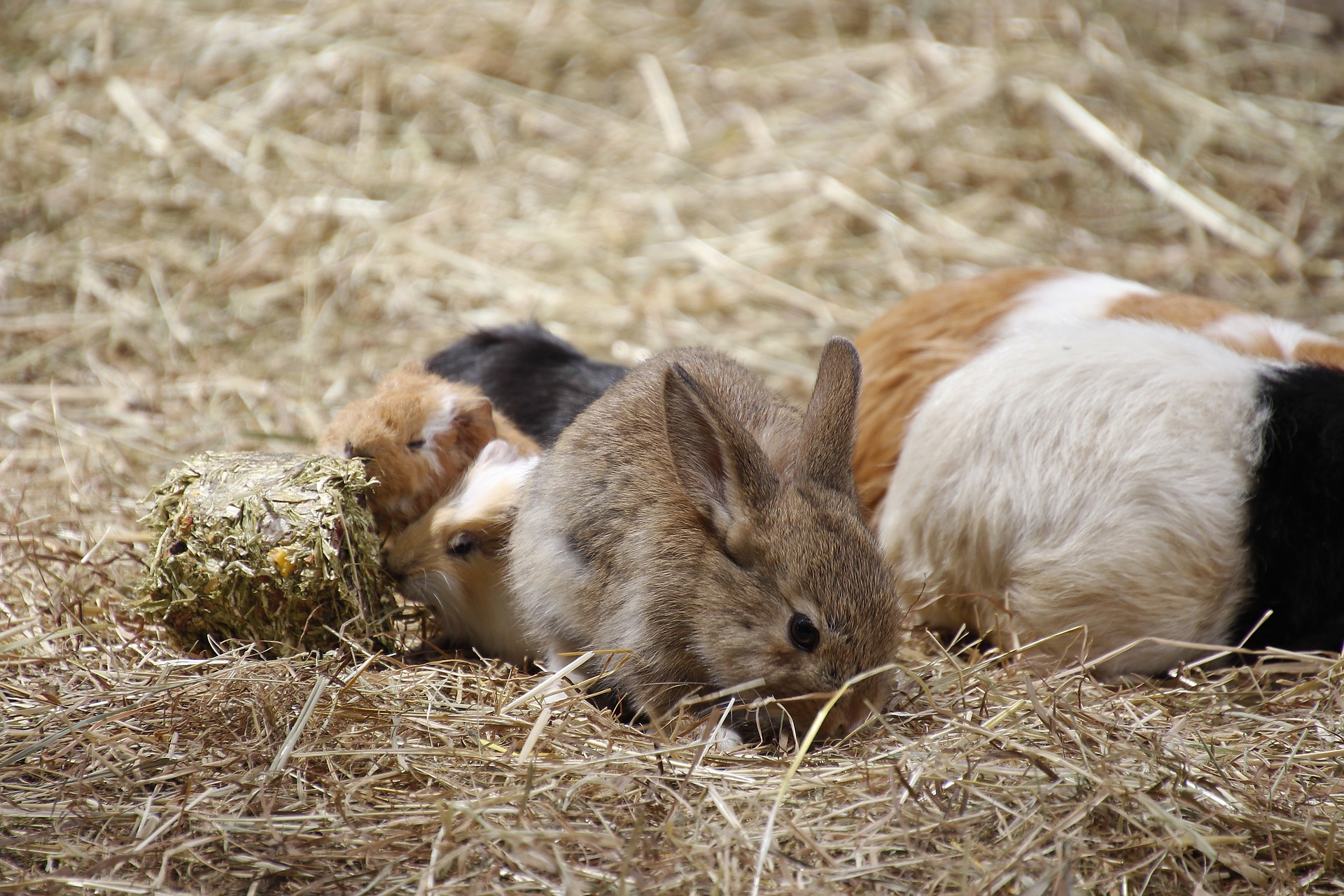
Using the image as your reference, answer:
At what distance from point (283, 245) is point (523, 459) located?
301 cm

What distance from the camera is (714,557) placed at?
2.93m

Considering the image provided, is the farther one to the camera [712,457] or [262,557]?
[262,557]

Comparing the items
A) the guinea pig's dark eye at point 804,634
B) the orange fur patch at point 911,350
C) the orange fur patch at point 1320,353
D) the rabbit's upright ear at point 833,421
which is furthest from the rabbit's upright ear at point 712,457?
the orange fur patch at point 1320,353

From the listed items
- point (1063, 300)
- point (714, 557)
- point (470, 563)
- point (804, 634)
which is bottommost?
point (470, 563)

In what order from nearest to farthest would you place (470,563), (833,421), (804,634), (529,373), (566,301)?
1. (804,634)
2. (833,421)
3. (470,563)
4. (529,373)
5. (566,301)

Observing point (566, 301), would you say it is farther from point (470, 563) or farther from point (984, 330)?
point (470, 563)

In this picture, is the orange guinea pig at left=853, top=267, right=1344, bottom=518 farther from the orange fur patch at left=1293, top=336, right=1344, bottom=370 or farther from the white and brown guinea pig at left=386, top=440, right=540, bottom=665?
the white and brown guinea pig at left=386, top=440, right=540, bottom=665

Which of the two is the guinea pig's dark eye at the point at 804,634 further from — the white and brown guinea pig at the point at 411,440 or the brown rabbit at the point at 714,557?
the white and brown guinea pig at the point at 411,440

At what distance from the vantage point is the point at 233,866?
2.31 meters

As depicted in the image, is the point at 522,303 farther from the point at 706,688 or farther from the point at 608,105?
the point at 706,688

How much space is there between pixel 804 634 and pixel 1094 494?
1063 mm

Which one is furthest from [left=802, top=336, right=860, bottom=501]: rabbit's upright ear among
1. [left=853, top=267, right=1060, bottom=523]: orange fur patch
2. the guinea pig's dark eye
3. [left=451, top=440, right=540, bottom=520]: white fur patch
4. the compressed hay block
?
the compressed hay block

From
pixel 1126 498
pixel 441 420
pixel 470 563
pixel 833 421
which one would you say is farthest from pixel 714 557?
pixel 1126 498

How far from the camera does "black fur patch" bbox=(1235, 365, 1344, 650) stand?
10.6 feet
